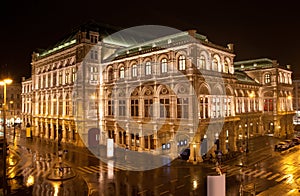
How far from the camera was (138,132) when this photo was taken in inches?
1902

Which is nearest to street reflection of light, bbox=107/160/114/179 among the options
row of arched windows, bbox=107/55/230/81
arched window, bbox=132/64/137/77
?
row of arched windows, bbox=107/55/230/81

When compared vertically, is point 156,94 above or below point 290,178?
above

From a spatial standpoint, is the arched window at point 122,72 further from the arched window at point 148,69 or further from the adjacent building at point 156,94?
the arched window at point 148,69

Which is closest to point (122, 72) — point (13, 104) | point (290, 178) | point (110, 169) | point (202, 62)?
point (202, 62)

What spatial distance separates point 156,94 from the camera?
44.8 metres

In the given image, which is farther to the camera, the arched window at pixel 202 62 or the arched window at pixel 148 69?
the arched window at pixel 148 69

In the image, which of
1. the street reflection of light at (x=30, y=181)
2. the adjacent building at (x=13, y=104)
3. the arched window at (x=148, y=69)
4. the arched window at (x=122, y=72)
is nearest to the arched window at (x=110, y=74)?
the arched window at (x=122, y=72)

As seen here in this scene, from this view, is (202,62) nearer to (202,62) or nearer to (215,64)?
(202,62)

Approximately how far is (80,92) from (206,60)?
91.4ft

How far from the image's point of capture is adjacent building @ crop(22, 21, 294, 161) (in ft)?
136

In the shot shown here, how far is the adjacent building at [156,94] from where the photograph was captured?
1633 inches

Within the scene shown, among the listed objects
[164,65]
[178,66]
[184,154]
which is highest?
[164,65]

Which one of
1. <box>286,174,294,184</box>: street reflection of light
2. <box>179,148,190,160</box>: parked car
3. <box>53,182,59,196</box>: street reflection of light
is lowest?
<box>286,174,294,184</box>: street reflection of light

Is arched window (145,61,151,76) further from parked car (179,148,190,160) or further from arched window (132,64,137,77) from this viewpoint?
parked car (179,148,190,160)
